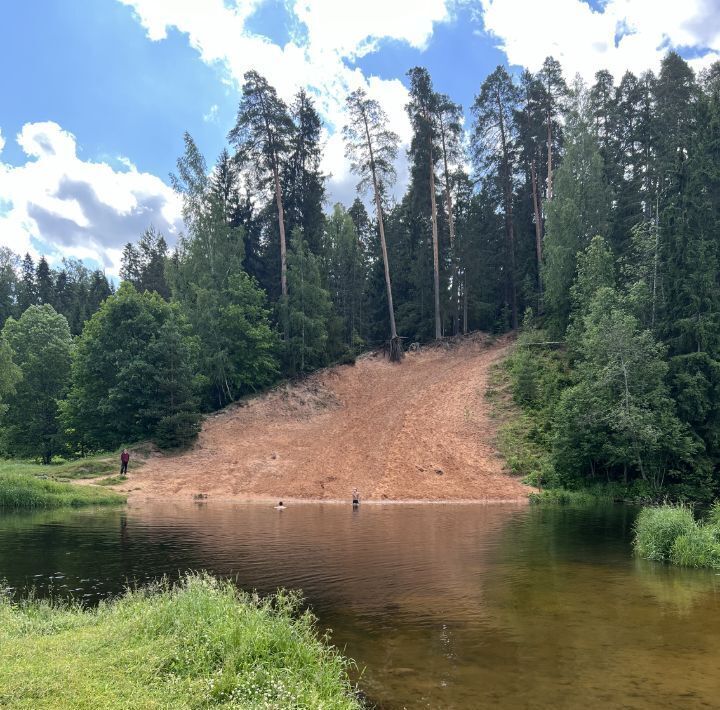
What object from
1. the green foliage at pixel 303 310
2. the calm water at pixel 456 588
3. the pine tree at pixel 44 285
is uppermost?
the pine tree at pixel 44 285

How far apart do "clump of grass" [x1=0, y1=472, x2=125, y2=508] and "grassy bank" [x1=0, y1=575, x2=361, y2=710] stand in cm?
2157

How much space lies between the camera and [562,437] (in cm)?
3378

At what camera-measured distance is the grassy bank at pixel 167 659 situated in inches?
241

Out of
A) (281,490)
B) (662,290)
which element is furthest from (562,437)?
(281,490)

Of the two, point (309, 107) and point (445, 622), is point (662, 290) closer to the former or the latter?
point (445, 622)

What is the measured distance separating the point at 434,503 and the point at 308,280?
86.9 feet

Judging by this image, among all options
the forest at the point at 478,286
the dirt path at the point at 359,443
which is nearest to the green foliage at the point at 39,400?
the forest at the point at 478,286

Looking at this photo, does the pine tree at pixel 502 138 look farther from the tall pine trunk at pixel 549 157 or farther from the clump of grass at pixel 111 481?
the clump of grass at pixel 111 481

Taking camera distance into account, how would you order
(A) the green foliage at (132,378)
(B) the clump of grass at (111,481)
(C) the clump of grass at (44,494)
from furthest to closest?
(A) the green foliage at (132,378)
(B) the clump of grass at (111,481)
(C) the clump of grass at (44,494)

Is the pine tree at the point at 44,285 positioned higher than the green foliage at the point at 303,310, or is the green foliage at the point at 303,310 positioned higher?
the pine tree at the point at 44,285

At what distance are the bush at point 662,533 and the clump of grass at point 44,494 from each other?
86.0 feet

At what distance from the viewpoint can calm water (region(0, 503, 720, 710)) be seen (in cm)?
873

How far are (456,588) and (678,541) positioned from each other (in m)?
8.52

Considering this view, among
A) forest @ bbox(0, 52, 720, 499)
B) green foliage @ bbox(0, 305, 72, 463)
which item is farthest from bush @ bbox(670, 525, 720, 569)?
green foliage @ bbox(0, 305, 72, 463)
